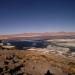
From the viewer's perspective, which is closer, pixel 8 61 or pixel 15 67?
pixel 15 67

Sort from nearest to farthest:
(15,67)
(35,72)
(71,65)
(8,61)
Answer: (35,72)
(15,67)
(8,61)
(71,65)

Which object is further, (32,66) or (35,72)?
(32,66)

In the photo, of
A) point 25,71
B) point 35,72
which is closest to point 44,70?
point 35,72

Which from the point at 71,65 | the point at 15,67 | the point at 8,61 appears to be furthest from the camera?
the point at 71,65

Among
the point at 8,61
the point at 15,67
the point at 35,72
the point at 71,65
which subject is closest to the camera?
the point at 35,72

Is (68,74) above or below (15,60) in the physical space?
below

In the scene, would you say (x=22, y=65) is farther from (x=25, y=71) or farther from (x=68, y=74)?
(x=68, y=74)

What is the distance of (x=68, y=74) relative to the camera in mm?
5816

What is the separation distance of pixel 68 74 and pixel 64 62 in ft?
5.58

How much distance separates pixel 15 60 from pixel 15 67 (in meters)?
0.74

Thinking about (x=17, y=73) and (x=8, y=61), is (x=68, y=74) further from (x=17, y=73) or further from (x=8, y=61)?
(x=8, y=61)

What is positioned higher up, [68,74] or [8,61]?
[8,61]

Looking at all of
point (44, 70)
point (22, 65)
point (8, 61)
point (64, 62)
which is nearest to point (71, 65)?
point (64, 62)

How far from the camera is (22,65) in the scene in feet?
20.6
